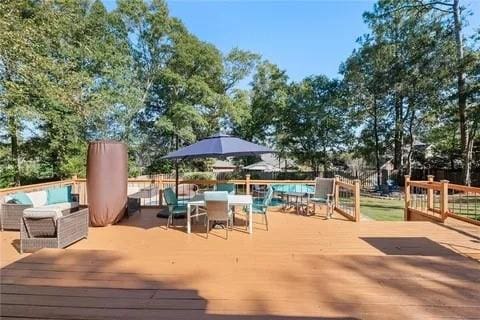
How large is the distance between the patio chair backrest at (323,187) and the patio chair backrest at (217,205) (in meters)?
3.02

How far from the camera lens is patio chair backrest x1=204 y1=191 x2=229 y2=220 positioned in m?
5.05

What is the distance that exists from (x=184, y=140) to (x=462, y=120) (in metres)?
15.4

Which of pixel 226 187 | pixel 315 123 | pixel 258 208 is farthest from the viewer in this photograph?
pixel 315 123

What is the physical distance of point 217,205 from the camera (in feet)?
16.6

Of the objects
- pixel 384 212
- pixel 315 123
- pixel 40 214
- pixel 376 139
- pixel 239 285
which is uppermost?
pixel 315 123

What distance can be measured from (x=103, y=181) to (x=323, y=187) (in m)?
4.61

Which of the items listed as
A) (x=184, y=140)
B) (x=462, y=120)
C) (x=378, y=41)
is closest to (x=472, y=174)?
(x=462, y=120)

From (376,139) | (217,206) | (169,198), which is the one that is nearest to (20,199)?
(169,198)

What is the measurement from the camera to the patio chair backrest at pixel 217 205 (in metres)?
5.05

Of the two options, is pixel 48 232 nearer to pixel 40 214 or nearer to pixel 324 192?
pixel 40 214

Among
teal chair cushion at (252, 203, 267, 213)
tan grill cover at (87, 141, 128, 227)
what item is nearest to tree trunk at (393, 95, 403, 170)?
teal chair cushion at (252, 203, 267, 213)

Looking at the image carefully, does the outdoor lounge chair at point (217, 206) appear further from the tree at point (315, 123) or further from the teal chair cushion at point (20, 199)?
the tree at point (315, 123)

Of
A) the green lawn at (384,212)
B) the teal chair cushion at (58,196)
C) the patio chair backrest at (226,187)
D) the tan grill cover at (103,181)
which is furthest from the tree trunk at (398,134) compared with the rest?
the teal chair cushion at (58,196)

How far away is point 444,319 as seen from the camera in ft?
7.23
